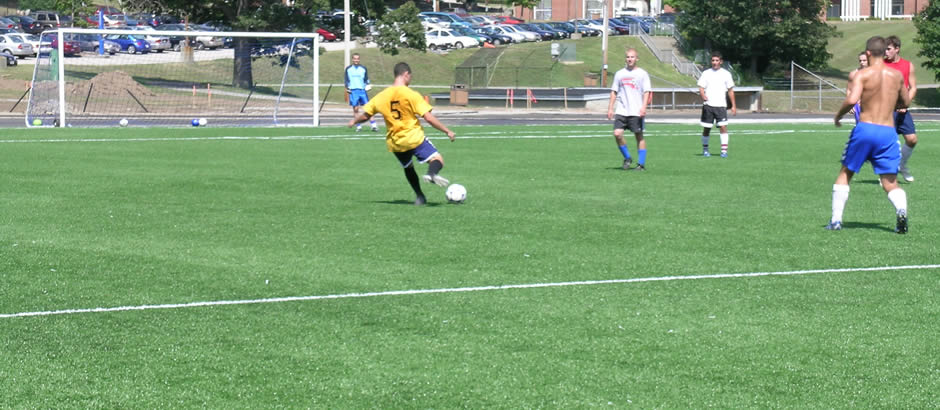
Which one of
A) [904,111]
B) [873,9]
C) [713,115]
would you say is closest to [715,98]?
[713,115]

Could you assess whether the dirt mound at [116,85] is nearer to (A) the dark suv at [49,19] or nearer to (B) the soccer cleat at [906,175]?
(B) the soccer cleat at [906,175]

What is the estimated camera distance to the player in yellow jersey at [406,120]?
1298 cm

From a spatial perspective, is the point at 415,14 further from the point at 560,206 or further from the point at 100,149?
the point at 560,206

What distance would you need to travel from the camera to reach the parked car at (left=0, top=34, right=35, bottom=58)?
65.8 metres

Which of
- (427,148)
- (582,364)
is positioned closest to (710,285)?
(582,364)

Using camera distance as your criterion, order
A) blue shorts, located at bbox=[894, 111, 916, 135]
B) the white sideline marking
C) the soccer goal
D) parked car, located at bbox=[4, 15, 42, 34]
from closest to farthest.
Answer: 1. the white sideline marking
2. blue shorts, located at bbox=[894, 111, 916, 135]
3. the soccer goal
4. parked car, located at bbox=[4, 15, 42, 34]

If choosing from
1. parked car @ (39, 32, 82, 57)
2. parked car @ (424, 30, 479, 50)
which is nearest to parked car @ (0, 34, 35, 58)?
parked car @ (39, 32, 82, 57)

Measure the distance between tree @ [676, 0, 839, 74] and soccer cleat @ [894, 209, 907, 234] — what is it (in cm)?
6241

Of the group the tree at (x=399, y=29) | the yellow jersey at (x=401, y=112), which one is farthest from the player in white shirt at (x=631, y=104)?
the tree at (x=399, y=29)

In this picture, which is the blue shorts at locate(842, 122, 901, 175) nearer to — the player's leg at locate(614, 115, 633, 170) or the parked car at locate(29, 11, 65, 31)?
the player's leg at locate(614, 115, 633, 170)

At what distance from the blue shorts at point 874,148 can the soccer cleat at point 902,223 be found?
40 centimetres

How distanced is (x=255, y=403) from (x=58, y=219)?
716 cm

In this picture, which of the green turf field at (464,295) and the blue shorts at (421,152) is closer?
the green turf field at (464,295)

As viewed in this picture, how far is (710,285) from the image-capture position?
8250 mm
